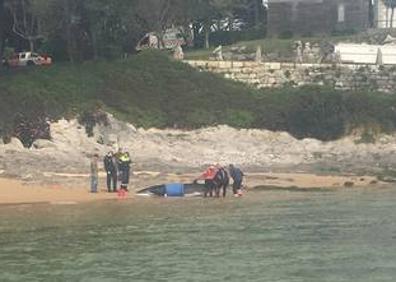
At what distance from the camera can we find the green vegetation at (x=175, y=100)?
49156 millimetres

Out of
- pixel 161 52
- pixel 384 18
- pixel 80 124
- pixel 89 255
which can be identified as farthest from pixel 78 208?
pixel 384 18

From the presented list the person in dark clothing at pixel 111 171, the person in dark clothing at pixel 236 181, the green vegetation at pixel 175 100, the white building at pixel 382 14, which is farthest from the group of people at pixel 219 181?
the white building at pixel 382 14

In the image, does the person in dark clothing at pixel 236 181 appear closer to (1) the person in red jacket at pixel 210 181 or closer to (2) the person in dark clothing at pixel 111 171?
(1) the person in red jacket at pixel 210 181

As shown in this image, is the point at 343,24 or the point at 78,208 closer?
the point at 78,208

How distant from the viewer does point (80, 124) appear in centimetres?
4828

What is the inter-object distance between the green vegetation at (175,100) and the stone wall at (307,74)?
149cm

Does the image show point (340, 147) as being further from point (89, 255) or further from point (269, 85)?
point (89, 255)

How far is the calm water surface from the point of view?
19938mm

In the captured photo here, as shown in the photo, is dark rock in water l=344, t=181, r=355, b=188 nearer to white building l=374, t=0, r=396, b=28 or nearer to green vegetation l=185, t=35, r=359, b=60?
green vegetation l=185, t=35, r=359, b=60

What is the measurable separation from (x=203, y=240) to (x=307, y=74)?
3614 cm

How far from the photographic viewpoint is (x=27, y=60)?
6312cm

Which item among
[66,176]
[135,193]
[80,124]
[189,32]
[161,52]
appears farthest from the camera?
[189,32]

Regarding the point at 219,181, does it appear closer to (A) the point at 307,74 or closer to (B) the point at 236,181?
(B) the point at 236,181

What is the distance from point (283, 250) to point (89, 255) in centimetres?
449
